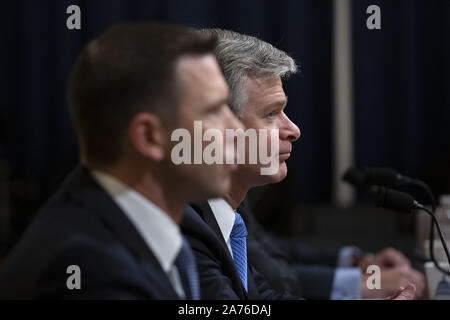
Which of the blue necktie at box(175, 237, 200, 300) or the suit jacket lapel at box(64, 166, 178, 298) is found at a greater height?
the suit jacket lapel at box(64, 166, 178, 298)

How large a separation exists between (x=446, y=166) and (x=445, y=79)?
56 cm

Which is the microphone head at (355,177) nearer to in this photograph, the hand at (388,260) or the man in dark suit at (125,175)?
the hand at (388,260)

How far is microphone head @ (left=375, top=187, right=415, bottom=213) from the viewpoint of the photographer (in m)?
1.08

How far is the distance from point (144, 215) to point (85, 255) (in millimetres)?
81

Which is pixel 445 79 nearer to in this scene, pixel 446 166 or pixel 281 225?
pixel 446 166

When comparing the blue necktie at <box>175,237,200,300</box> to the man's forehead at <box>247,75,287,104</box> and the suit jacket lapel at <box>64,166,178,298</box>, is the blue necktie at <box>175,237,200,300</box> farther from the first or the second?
the man's forehead at <box>247,75,287,104</box>

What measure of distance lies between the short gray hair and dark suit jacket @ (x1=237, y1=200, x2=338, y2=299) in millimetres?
274

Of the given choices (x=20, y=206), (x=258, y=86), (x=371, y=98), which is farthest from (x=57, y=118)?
(x=371, y=98)

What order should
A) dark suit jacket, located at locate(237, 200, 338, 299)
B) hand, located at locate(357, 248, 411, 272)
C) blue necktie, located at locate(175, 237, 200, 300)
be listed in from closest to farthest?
blue necktie, located at locate(175, 237, 200, 300), dark suit jacket, located at locate(237, 200, 338, 299), hand, located at locate(357, 248, 411, 272)

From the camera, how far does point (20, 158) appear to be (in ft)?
12.7

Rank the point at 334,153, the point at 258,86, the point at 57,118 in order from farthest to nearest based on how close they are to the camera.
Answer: the point at 334,153, the point at 57,118, the point at 258,86

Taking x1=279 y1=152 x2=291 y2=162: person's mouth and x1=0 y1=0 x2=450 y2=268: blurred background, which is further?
x1=0 y1=0 x2=450 y2=268: blurred background

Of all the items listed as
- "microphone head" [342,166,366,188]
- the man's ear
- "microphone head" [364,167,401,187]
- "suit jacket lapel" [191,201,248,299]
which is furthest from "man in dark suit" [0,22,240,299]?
"microphone head" [342,166,366,188]
